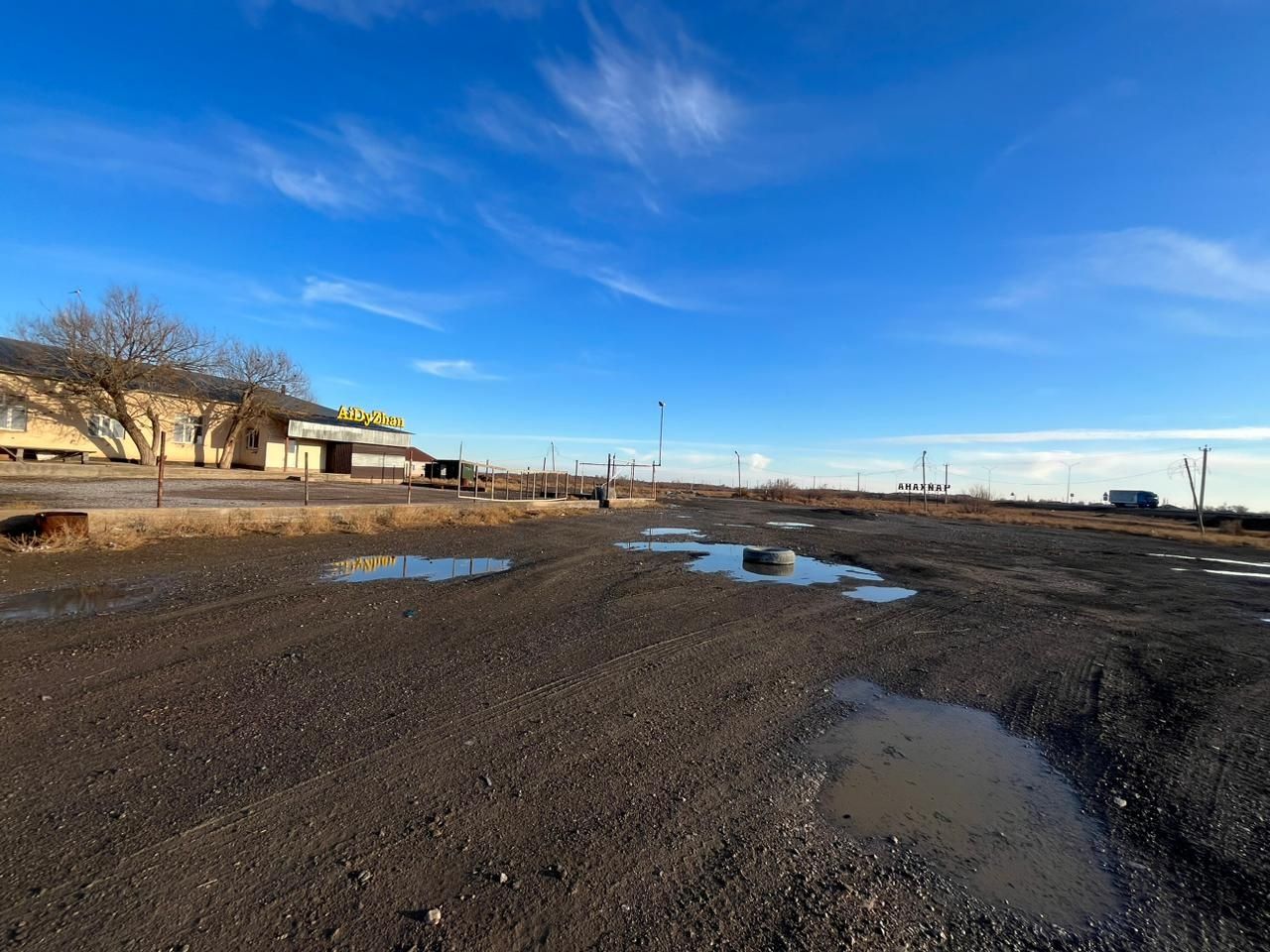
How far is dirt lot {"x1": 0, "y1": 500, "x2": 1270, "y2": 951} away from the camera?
2.41 meters

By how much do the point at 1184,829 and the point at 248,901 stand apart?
4.47 meters

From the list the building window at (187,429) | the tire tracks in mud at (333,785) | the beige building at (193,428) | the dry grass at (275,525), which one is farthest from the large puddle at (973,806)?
the building window at (187,429)

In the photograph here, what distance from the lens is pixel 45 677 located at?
4695mm

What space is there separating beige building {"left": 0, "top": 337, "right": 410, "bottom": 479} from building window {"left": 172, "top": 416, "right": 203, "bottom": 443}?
0.06 meters

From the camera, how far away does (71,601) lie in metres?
7.12

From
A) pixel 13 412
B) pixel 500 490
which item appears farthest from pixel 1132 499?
pixel 13 412

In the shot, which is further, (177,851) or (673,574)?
(673,574)

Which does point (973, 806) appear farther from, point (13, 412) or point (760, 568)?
point (13, 412)

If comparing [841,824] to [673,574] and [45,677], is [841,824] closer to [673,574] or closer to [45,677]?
[45,677]

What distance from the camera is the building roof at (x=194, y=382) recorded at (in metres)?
31.0

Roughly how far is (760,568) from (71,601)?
10.3m

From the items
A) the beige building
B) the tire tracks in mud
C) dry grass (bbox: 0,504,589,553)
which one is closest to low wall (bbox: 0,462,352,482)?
the beige building

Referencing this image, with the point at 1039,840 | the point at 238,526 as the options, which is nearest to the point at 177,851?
the point at 1039,840

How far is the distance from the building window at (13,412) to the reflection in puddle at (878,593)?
39901 millimetres
